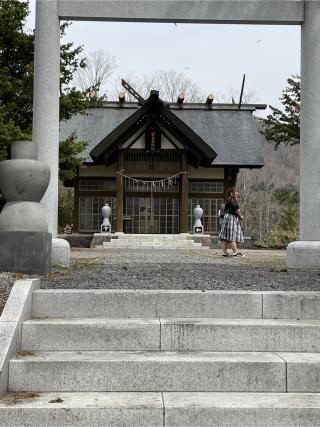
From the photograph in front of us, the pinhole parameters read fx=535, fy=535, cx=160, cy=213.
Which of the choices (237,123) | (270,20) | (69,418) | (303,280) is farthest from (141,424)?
(237,123)

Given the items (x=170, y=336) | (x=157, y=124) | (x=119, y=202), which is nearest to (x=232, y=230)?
(x=170, y=336)

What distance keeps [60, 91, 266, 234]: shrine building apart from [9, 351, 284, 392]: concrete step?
17271mm

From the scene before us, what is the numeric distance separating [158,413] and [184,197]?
61.1ft

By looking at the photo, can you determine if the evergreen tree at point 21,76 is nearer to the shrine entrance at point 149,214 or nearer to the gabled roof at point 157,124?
the gabled roof at point 157,124

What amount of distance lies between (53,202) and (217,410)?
17.1ft

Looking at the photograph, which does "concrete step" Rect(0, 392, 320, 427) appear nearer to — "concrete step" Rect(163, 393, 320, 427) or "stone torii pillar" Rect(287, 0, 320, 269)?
"concrete step" Rect(163, 393, 320, 427)

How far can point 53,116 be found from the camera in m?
8.30

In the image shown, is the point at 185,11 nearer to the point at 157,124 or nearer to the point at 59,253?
the point at 59,253

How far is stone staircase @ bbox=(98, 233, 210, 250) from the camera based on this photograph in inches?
778

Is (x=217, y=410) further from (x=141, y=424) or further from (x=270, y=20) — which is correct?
(x=270, y=20)

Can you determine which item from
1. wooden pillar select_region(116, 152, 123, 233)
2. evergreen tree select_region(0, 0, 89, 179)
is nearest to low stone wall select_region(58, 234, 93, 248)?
wooden pillar select_region(116, 152, 123, 233)

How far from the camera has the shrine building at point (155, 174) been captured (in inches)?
850

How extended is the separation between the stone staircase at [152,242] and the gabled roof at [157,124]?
3.33 metres

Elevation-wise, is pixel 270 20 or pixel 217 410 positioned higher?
pixel 270 20
